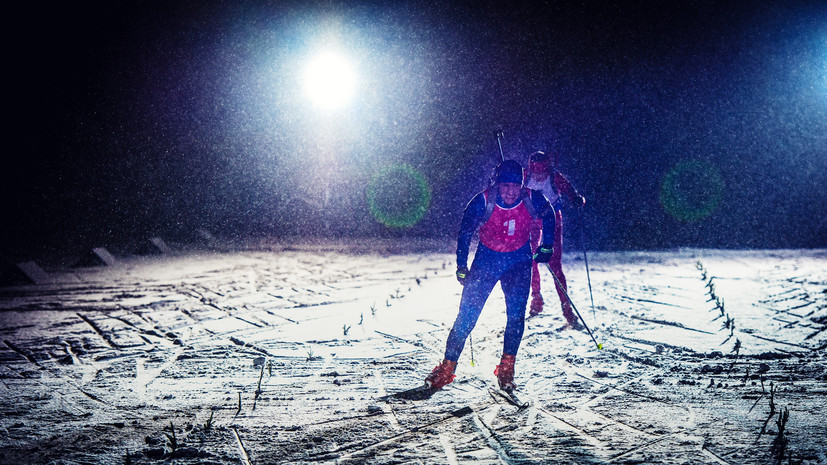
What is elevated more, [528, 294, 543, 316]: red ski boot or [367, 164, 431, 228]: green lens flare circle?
[367, 164, 431, 228]: green lens flare circle

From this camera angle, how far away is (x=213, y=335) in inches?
191

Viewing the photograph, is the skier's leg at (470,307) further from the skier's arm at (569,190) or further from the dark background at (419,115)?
the dark background at (419,115)

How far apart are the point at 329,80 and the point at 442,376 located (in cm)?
1212

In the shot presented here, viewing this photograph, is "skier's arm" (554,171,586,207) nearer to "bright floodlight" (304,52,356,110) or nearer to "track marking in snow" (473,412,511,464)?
"track marking in snow" (473,412,511,464)

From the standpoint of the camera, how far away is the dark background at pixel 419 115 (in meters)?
12.5

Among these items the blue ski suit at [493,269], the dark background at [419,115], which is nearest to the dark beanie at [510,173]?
A: the blue ski suit at [493,269]

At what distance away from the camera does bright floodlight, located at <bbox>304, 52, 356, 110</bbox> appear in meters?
13.5

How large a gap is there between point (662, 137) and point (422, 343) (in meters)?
11.7

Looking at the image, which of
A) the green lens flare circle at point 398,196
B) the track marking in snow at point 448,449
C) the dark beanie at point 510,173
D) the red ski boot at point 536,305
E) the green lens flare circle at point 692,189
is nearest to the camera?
the track marking in snow at point 448,449

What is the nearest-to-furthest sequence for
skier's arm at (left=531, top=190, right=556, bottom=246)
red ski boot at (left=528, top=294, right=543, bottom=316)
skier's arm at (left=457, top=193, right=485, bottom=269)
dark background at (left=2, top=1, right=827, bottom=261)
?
skier's arm at (left=457, top=193, right=485, bottom=269) → skier's arm at (left=531, top=190, right=556, bottom=246) → red ski boot at (left=528, top=294, right=543, bottom=316) → dark background at (left=2, top=1, right=827, bottom=261)

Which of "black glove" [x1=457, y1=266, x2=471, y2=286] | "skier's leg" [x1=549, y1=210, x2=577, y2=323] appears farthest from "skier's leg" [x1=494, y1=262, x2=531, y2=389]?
"skier's leg" [x1=549, y1=210, x2=577, y2=323]

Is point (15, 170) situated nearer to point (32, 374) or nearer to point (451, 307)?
point (32, 374)

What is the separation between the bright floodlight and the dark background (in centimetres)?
44

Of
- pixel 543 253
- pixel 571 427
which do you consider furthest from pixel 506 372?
pixel 543 253
